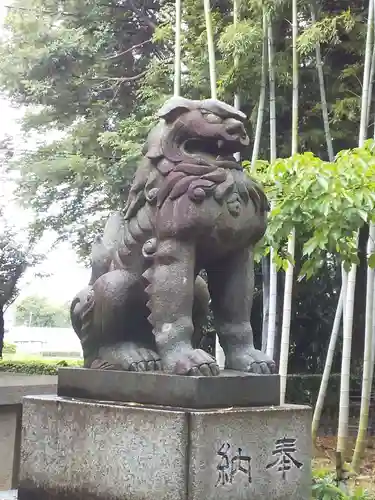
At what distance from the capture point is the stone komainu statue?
269 centimetres

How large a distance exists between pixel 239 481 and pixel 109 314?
2.75 ft

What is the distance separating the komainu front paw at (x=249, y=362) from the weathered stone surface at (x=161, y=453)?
174 millimetres

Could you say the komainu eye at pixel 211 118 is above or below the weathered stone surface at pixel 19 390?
above

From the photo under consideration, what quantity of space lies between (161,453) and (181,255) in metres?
0.74

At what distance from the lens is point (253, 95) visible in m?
8.39

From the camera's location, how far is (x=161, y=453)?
95.7 inches

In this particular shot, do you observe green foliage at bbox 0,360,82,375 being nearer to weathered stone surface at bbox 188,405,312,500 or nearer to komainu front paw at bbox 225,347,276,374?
komainu front paw at bbox 225,347,276,374

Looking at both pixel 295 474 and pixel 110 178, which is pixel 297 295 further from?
pixel 295 474

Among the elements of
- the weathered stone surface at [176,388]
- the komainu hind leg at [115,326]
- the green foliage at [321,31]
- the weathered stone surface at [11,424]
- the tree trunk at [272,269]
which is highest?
the green foliage at [321,31]

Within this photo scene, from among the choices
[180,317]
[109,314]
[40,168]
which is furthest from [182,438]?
[40,168]

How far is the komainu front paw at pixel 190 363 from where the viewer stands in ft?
8.30

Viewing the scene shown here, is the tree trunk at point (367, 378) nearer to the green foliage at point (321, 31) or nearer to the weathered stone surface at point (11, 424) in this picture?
the green foliage at point (321, 31)

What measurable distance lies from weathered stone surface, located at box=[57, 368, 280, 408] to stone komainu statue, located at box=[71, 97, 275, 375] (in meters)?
0.06

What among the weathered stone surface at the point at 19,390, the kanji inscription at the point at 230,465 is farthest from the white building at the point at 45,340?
the kanji inscription at the point at 230,465
